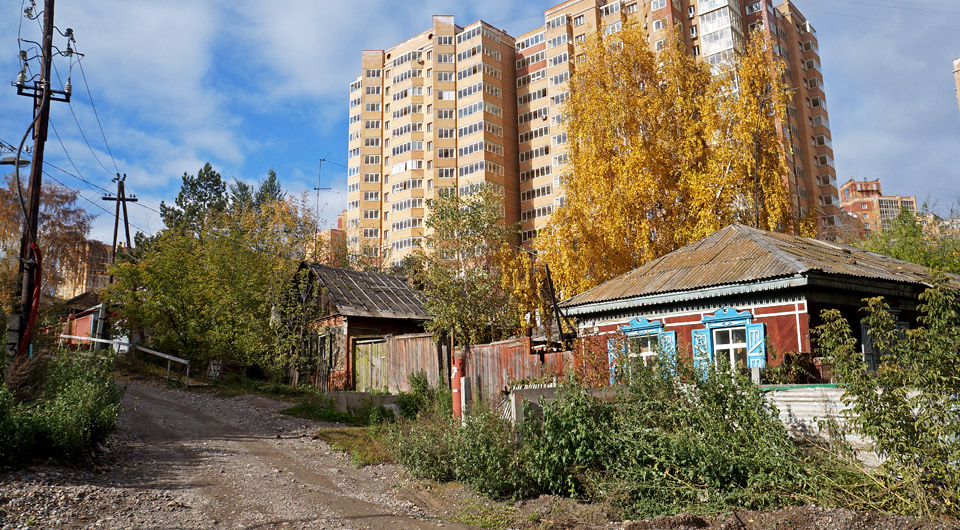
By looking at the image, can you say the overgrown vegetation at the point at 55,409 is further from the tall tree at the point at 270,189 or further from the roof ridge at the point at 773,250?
the tall tree at the point at 270,189

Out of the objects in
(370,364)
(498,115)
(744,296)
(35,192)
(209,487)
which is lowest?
(209,487)

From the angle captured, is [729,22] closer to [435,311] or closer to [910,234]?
[910,234]

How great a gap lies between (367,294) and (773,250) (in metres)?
16.3

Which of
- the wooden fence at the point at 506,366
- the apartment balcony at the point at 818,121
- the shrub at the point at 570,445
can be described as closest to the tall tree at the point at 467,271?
the wooden fence at the point at 506,366

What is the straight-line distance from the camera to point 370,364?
22219 millimetres

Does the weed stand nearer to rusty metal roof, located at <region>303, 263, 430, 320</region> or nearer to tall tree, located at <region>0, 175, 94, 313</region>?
rusty metal roof, located at <region>303, 263, 430, 320</region>

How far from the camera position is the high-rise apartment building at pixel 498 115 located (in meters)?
58.6

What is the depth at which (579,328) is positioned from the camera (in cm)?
1770

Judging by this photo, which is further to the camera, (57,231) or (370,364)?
(57,231)

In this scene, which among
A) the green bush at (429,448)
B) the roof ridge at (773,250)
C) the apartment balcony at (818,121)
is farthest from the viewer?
the apartment balcony at (818,121)

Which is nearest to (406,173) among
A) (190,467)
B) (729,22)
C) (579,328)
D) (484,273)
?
(729,22)

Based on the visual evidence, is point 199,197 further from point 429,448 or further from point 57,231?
point 429,448

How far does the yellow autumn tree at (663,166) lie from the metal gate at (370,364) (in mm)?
7277

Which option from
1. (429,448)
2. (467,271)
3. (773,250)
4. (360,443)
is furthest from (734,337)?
(467,271)
